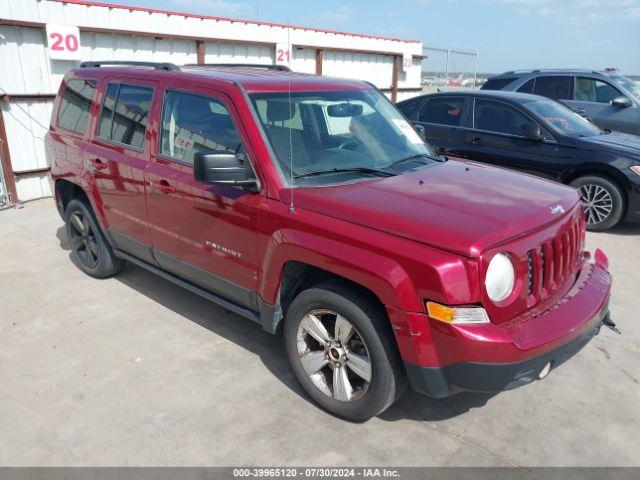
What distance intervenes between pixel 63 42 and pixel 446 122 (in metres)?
5.70

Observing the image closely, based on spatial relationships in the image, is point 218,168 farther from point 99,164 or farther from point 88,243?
point 88,243

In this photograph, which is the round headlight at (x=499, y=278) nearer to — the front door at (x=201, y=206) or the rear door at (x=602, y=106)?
the front door at (x=201, y=206)

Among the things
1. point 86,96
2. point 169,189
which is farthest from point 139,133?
point 86,96

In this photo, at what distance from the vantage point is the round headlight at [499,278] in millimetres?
2623

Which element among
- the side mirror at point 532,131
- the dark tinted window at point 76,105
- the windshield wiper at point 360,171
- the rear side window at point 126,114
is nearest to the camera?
the windshield wiper at point 360,171

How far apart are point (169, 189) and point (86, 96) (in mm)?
1684

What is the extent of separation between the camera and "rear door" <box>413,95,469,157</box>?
770 centimetres

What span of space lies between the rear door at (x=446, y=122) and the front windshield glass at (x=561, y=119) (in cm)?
89

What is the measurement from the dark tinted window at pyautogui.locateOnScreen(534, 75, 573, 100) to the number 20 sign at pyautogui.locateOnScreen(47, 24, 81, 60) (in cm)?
838

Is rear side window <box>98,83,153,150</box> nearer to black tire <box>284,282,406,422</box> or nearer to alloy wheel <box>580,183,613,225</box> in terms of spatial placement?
black tire <box>284,282,406,422</box>

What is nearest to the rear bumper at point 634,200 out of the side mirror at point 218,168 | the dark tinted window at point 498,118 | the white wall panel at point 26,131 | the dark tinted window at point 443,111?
the dark tinted window at point 498,118

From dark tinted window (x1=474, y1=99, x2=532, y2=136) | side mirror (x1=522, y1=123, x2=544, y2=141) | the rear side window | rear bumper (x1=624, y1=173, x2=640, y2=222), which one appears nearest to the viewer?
the rear side window

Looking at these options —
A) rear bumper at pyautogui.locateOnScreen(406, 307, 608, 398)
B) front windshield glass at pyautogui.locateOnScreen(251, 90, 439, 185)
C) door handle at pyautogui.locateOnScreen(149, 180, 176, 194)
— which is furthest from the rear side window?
rear bumper at pyautogui.locateOnScreen(406, 307, 608, 398)

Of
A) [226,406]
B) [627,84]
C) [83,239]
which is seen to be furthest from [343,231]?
[627,84]
